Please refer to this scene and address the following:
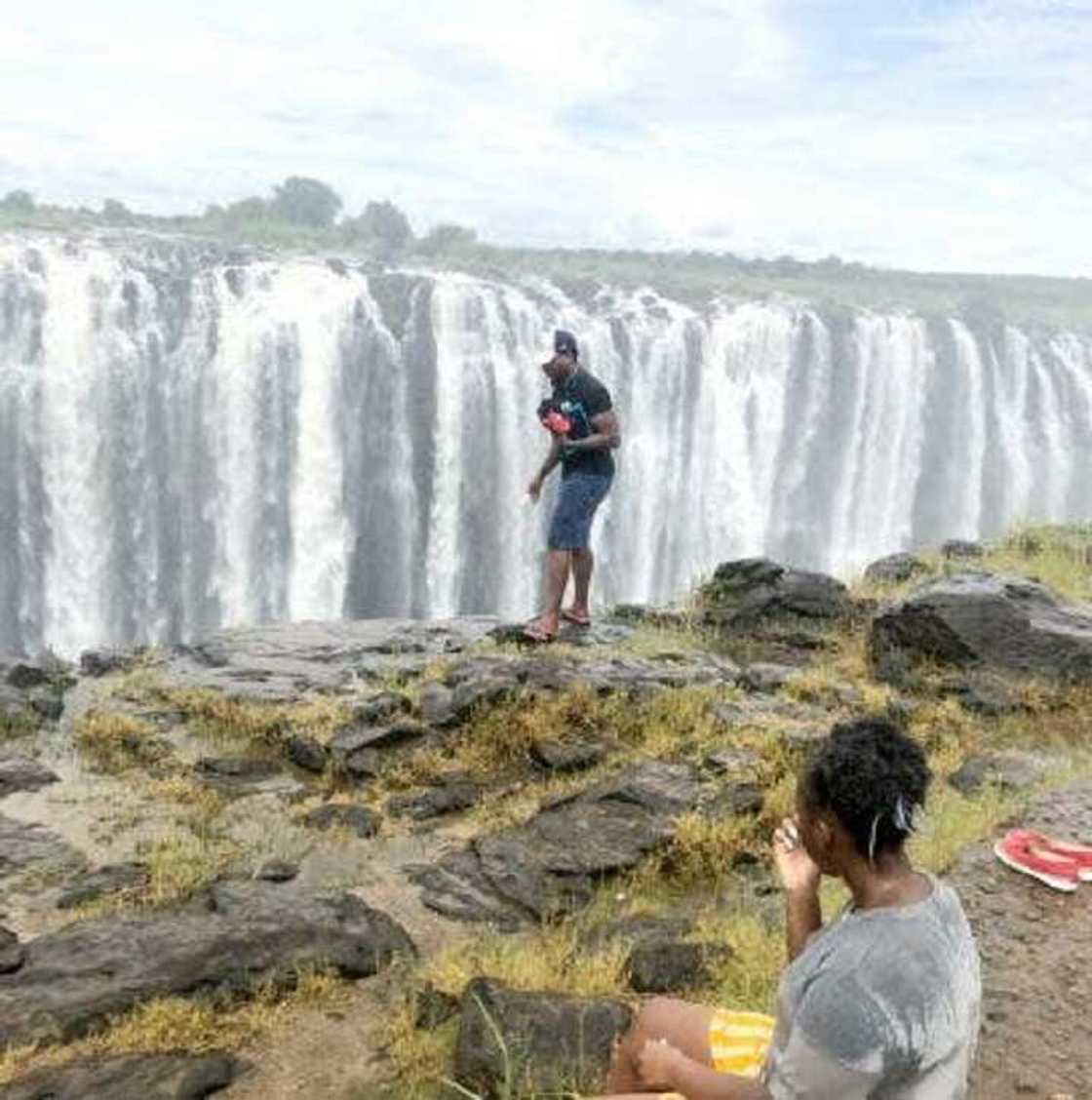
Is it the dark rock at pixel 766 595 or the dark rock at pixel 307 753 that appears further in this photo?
the dark rock at pixel 766 595

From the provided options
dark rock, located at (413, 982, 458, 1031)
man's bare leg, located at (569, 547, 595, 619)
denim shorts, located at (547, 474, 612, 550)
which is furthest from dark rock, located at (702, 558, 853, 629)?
dark rock, located at (413, 982, 458, 1031)

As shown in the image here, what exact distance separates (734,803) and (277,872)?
2.44 meters

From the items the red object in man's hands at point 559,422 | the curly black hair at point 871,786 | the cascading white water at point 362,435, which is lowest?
the cascading white water at point 362,435

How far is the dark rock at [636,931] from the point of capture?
18.7 ft

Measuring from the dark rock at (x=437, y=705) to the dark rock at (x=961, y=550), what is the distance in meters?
6.66

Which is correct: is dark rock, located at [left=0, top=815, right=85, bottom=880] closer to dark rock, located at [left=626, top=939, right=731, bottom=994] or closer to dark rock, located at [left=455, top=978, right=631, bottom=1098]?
dark rock, located at [left=455, top=978, right=631, bottom=1098]

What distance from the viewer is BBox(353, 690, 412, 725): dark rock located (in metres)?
8.78

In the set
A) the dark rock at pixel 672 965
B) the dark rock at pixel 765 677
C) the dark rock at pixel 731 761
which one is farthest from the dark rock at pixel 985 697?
the dark rock at pixel 672 965

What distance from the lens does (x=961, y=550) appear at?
1413 centimetres

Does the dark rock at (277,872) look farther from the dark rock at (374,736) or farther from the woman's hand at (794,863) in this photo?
the woman's hand at (794,863)

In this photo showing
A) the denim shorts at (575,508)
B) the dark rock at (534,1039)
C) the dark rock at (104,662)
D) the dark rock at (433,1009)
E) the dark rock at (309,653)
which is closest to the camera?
the dark rock at (534,1039)

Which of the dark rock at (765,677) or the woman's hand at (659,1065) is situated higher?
the woman's hand at (659,1065)

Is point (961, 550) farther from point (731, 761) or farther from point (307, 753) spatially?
point (307, 753)

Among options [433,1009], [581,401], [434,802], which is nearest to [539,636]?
[581,401]
